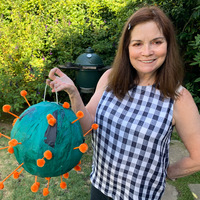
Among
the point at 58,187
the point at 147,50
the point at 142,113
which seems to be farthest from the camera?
the point at 58,187

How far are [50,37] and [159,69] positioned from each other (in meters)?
4.03

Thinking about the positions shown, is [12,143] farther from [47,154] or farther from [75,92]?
[75,92]

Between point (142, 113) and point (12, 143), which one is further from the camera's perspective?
point (142, 113)

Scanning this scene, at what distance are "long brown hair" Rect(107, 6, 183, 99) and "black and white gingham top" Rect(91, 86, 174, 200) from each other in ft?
0.19

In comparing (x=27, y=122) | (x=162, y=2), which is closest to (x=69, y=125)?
(x=27, y=122)

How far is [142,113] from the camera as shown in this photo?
54.0 inches

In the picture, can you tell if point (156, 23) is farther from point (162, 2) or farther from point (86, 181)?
point (162, 2)

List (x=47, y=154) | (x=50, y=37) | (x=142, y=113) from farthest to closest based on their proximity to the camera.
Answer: (x=50, y=37) < (x=142, y=113) < (x=47, y=154)

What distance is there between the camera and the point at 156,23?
4.17ft

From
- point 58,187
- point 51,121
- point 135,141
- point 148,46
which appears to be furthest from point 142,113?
point 58,187

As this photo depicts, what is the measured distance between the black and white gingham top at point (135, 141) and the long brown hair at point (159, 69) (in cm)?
6

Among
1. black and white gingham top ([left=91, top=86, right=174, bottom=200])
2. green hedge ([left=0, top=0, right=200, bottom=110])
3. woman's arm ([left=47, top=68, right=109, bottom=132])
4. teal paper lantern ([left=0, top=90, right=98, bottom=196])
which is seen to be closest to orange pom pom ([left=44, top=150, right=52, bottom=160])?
teal paper lantern ([left=0, top=90, right=98, bottom=196])

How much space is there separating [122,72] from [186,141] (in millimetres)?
660

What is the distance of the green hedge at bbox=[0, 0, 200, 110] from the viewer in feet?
14.5
